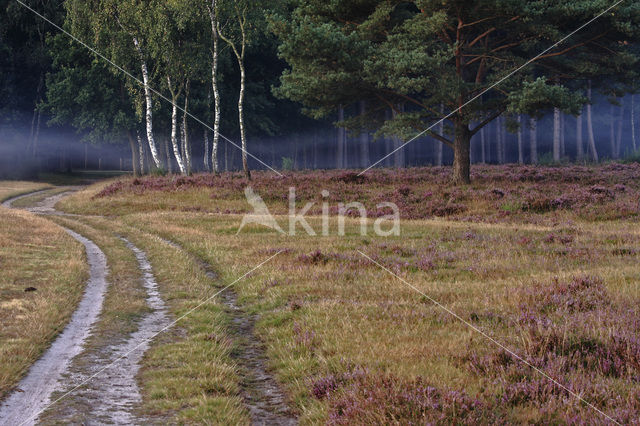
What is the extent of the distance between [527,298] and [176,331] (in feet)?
19.7

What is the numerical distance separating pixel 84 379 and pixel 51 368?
0.76 metres

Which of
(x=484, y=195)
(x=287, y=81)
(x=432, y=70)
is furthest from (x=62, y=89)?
(x=484, y=195)

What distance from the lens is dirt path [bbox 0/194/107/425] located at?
20.4 feet

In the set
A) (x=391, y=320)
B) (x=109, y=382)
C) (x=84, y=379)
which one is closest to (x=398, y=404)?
(x=391, y=320)

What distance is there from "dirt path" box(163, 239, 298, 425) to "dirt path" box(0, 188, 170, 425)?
1.27m

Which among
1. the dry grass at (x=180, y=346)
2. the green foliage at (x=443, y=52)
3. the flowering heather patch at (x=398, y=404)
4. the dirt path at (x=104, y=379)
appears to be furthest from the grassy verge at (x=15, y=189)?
the flowering heather patch at (x=398, y=404)

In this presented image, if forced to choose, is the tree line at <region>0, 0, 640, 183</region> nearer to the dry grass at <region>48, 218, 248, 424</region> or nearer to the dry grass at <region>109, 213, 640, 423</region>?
the dry grass at <region>109, 213, 640, 423</region>

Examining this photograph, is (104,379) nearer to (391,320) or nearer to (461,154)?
(391,320)

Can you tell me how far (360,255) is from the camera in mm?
15430

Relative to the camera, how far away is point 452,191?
29906 millimetres

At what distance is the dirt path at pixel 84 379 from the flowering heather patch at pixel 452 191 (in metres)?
18.3

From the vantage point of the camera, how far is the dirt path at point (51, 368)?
621 cm

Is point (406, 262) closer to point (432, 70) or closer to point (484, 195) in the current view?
point (484, 195)

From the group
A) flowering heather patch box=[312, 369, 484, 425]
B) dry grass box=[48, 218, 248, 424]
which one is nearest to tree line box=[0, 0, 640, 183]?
dry grass box=[48, 218, 248, 424]
